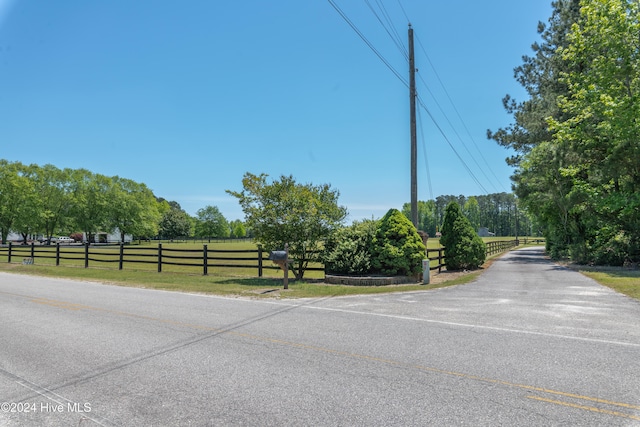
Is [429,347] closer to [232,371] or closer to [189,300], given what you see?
[232,371]

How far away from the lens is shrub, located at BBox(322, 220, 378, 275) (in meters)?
14.3

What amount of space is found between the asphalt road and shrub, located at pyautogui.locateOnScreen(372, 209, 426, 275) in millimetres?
4888

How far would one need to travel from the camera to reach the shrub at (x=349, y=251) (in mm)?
14281

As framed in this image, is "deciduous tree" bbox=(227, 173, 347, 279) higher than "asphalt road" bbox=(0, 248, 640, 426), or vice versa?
"deciduous tree" bbox=(227, 173, 347, 279)

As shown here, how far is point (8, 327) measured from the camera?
729 cm

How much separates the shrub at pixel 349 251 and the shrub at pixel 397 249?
33 centimetres

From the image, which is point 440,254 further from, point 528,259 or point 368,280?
point 528,259

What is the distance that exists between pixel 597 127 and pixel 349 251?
14.7 m

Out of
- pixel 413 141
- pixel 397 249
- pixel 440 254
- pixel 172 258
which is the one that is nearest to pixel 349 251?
pixel 397 249

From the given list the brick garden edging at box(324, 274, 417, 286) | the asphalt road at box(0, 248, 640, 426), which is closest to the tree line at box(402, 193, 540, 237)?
the brick garden edging at box(324, 274, 417, 286)

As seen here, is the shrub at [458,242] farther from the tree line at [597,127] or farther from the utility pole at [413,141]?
the tree line at [597,127]

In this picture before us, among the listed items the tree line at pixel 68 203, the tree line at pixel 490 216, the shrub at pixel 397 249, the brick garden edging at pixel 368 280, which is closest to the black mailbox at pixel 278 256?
the brick garden edging at pixel 368 280

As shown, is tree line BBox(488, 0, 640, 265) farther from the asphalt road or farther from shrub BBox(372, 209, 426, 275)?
the asphalt road

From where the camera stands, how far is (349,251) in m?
14.6
